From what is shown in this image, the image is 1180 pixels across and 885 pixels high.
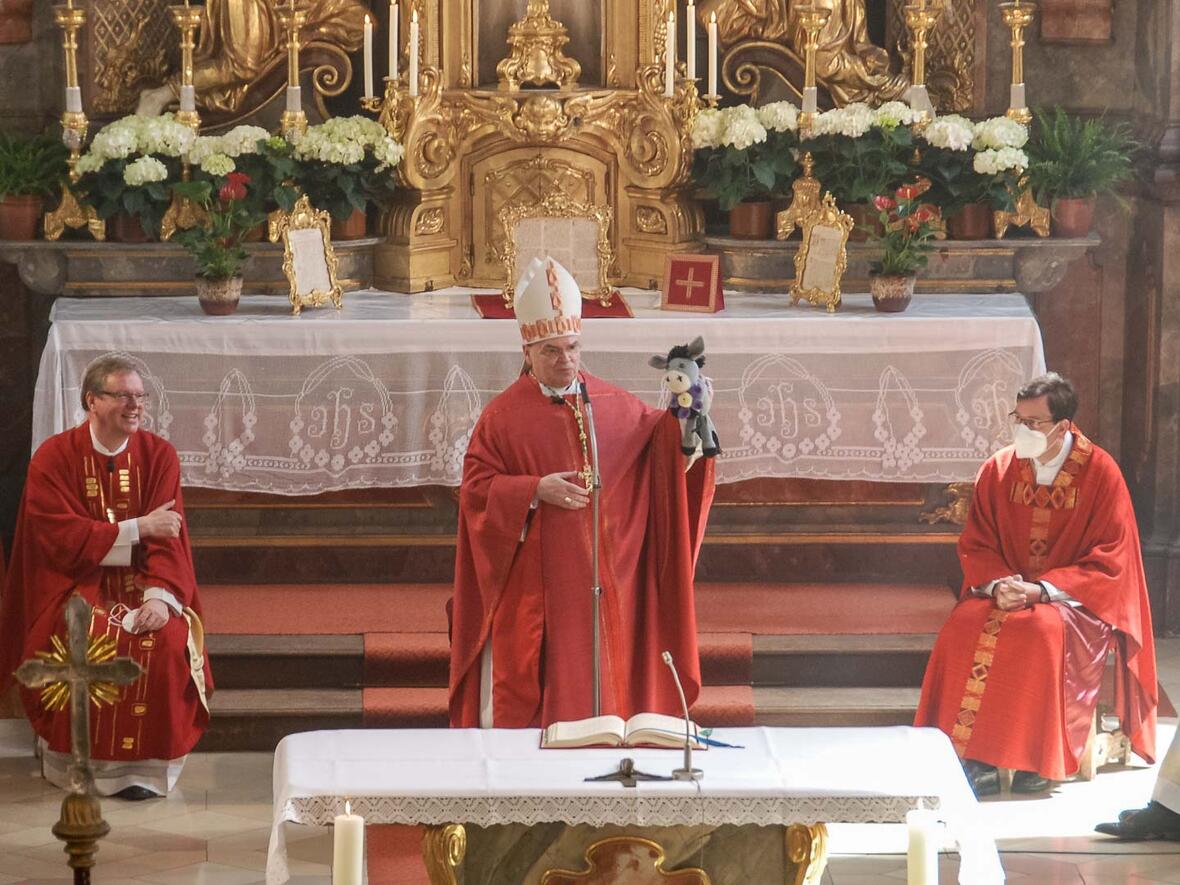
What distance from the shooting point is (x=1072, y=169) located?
918 cm

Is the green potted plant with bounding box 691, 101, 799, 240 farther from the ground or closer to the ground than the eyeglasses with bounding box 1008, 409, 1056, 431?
farther from the ground

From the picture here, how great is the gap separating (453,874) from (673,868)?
529 millimetres

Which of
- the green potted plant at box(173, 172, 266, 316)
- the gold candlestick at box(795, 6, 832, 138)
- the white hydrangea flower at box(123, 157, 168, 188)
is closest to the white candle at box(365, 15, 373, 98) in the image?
the green potted plant at box(173, 172, 266, 316)

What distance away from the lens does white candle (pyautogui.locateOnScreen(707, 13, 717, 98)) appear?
907 cm

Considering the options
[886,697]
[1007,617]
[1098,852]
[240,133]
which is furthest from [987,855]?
[240,133]

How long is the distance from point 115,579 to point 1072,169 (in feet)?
13.7

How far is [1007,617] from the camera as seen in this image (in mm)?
7566

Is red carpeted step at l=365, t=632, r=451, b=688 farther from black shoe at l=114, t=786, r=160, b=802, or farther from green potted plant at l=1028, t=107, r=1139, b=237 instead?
green potted plant at l=1028, t=107, r=1139, b=237

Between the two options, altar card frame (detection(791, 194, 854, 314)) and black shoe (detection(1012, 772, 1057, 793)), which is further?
altar card frame (detection(791, 194, 854, 314))

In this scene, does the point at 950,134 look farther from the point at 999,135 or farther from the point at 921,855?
the point at 921,855

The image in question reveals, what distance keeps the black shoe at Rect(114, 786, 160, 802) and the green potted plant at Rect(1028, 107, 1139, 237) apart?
4.29 metres

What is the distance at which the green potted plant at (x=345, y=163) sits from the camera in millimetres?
8969

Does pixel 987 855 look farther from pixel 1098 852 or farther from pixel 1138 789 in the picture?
pixel 1138 789

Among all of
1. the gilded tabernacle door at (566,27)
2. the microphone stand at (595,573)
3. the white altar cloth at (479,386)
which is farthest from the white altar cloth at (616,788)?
the gilded tabernacle door at (566,27)
